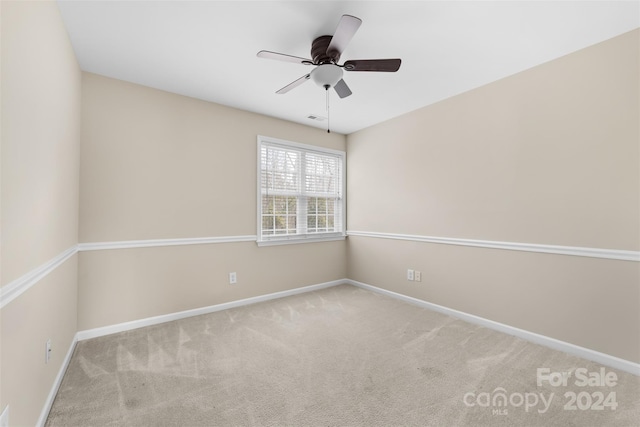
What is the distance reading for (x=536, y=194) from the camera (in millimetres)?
2516

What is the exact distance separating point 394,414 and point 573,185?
89.7 inches

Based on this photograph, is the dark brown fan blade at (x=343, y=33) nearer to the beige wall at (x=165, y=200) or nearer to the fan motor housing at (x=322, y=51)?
the fan motor housing at (x=322, y=51)

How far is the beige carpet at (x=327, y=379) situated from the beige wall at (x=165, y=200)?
42cm

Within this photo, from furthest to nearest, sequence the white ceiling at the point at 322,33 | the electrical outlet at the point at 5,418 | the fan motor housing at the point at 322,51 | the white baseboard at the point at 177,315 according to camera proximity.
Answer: the white baseboard at the point at 177,315 < the fan motor housing at the point at 322,51 < the white ceiling at the point at 322,33 < the electrical outlet at the point at 5,418

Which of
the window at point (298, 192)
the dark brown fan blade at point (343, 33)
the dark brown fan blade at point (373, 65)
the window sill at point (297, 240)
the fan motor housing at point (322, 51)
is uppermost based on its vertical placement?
the fan motor housing at point (322, 51)

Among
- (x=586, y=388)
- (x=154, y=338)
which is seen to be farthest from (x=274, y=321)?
(x=586, y=388)

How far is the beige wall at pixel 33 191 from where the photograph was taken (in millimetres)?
1149

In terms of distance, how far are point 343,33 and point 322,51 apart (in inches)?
16.2

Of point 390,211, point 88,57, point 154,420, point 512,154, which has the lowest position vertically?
point 154,420

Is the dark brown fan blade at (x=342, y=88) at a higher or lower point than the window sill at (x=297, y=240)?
higher

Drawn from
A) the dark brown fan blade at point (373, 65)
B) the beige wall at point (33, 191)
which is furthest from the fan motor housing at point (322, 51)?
the beige wall at point (33, 191)

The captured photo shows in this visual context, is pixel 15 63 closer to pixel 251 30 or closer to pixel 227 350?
pixel 251 30

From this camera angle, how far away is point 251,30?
203 cm

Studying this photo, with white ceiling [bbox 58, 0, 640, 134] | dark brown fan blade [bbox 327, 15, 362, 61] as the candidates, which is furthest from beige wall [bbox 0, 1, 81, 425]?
dark brown fan blade [bbox 327, 15, 362, 61]
